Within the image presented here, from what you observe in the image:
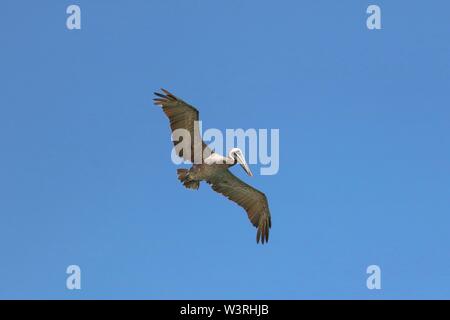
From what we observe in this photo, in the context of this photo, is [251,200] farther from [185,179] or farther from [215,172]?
[185,179]

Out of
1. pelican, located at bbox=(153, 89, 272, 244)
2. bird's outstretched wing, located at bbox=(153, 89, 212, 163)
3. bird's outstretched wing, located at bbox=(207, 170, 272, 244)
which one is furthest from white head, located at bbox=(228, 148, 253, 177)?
bird's outstretched wing, located at bbox=(207, 170, 272, 244)

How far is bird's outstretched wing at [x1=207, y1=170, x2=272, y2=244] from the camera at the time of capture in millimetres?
22250

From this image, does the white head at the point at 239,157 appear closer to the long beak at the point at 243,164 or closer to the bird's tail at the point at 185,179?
the long beak at the point at 243,164

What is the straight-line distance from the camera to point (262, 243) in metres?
22.7

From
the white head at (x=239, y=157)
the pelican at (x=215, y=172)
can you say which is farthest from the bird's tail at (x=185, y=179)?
the white head at (x=239, y=157)

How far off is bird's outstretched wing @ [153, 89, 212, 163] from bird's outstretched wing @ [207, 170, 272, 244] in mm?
1725

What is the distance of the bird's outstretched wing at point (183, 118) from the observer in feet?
64.8

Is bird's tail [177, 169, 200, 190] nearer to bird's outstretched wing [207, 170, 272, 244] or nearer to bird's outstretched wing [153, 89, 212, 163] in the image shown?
bird's outstretched wing [153, 89, 212, 163]

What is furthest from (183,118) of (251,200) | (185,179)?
(251,200)

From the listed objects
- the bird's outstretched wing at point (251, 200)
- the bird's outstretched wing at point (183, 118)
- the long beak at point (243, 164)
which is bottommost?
the bird's outstretched wing at point (251, 200)

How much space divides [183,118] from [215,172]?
215cm

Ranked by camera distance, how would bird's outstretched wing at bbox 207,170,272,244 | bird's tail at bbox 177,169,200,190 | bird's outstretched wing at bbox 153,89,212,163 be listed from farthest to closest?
bird's outstretched wing at bbox 207,170,272,244, bird's tail at bbox 177,169,200,190, bird's outstretched wing at bbox 153,89,212,163
